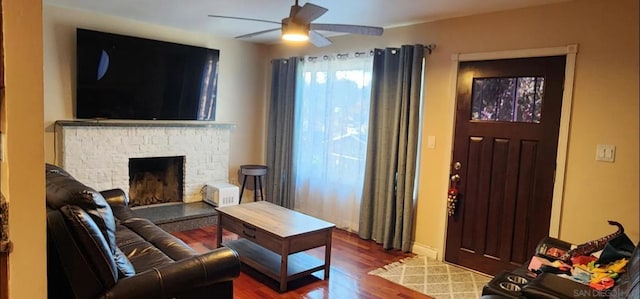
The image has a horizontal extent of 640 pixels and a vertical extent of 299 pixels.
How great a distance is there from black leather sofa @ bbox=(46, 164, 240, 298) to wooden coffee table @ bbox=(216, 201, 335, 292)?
0.81m

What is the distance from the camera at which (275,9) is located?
3773 millimetres

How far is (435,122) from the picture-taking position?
3932mm

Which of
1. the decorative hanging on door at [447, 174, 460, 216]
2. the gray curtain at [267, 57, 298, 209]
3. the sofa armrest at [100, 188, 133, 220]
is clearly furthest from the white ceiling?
the sofa armrest at [100, 188, 133, 220]

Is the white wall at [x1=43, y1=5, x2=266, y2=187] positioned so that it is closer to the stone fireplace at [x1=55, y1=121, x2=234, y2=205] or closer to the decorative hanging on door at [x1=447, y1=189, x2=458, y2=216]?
the stone fireplace at [x1=55, y1=121, x2=234, y2=205]

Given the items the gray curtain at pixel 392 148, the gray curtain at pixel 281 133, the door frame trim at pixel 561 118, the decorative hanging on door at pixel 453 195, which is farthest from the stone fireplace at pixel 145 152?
the door frame trim at pixel 561 118

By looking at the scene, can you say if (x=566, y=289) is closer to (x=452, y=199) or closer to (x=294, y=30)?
(x=452, y=199)

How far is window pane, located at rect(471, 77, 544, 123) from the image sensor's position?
10.9ft

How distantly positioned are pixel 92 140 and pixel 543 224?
434 cm

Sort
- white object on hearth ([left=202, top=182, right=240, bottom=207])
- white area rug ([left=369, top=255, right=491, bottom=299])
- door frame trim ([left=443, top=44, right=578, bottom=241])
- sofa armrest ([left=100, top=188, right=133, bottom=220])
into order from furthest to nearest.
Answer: white object on hearth ([left=202, top=182, right=240, bottom=207]) → sofa armrest ([left=100, top=188, right=133, bottom=220]) → white area rug ([left=369, top=255, right=491, bottom=299]) → door frame trim ([left=443, top=44, right=578, bottom=241])

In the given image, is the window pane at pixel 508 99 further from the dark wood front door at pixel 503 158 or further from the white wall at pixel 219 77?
the white wall at pixel 219 77

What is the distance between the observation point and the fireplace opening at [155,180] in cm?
496

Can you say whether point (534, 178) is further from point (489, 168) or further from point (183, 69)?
point (183, 69)

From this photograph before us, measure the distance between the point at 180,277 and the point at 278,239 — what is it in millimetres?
1089

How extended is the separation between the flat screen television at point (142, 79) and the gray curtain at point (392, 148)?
2.17 metres
